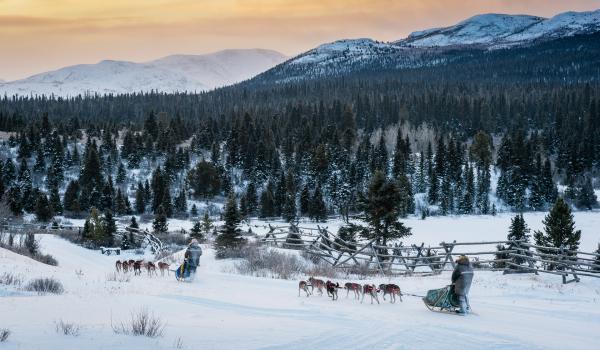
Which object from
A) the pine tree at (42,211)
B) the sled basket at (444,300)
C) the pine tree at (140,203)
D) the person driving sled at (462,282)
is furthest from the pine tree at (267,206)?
the person driving sled at (462,282)

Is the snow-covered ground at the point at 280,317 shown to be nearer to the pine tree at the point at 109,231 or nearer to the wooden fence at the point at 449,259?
the wooden fence at the point at 449,259

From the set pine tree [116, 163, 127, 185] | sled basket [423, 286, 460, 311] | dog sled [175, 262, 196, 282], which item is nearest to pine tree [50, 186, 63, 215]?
pine tree [116, 163, 127, 185]

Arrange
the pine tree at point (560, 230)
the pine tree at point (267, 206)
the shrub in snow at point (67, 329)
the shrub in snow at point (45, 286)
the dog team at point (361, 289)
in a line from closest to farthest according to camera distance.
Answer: the shrub in snow at point (67, 329)
the shrub in snow at point (45, 286)
the dog team at point (361, 289)
the pine tree at point (560, 230)
the pine tree at point (267, 206)

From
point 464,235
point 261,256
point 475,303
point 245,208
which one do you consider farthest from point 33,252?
point 245,208

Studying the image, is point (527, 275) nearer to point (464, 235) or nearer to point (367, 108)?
point (464, 235)

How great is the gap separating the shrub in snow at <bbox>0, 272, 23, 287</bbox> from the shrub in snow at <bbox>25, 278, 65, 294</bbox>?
31cm

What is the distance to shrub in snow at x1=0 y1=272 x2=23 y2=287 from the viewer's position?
42.2 feet

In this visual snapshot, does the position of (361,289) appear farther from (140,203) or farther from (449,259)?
(140,203)

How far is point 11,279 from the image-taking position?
1327 cm

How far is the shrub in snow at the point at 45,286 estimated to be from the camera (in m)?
12.5

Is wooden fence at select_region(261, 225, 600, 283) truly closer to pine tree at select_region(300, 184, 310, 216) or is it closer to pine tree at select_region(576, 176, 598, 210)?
pine tree at select_region(300, 184, 310, 216)

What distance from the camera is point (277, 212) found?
272ft

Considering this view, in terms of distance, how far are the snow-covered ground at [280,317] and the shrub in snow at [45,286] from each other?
15.3 inches

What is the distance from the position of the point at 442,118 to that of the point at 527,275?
12115 cm
